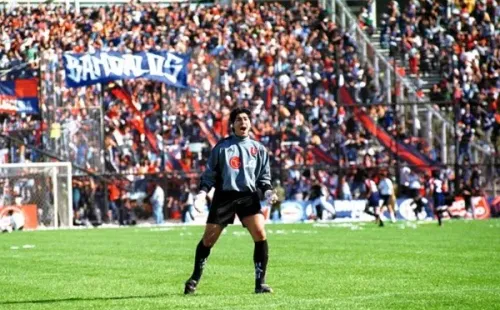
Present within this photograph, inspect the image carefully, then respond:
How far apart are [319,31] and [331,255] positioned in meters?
30.1

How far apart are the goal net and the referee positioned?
27.3 m

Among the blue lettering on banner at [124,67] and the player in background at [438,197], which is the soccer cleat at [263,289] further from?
the blue lettering on banner at [124,67]

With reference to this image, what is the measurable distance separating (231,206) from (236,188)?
206mm

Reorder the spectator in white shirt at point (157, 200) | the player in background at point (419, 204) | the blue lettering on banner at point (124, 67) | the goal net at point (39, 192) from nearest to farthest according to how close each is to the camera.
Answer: the goal net at point (39, 192) < the blue lettering on banner at point (124, 67) < the player in background at point (419, 204) < the spectator in white shirt at point (157, 200)

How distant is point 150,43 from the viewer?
158ft

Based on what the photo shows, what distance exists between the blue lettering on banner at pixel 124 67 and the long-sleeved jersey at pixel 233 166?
97.8 ft

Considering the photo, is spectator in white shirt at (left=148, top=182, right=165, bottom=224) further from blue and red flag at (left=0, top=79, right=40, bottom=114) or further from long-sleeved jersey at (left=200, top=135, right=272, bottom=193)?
long-sleeved jersey at (left=200, top=135, right=272, bottom=193)

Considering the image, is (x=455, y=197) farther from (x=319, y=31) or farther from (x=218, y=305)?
(x=218, y=305)

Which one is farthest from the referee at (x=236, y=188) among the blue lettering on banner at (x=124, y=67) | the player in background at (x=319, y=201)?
the blue lettering on banner at (x=124, y=67)

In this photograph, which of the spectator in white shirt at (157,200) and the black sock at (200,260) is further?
the spectator in white shirt at (157,200)

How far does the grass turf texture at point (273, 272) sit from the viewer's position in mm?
12930

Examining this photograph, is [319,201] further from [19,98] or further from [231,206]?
[231,206]

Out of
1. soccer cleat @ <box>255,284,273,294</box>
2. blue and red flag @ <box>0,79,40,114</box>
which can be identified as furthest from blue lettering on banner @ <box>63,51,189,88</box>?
soccer cleat @ <box>255,284,273,294</box>

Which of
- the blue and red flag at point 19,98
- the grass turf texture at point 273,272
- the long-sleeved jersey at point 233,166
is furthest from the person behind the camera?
the blue and red flag at point 19,98
